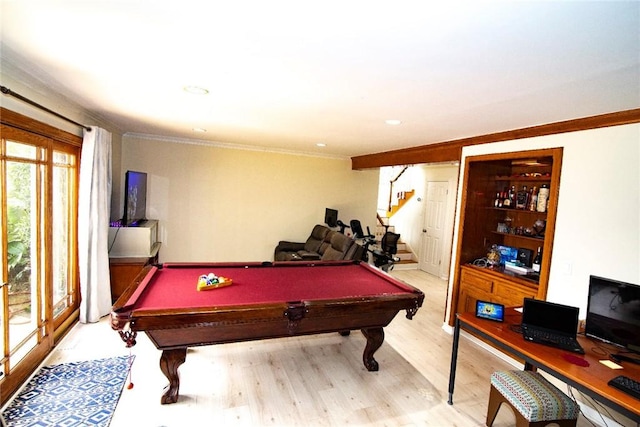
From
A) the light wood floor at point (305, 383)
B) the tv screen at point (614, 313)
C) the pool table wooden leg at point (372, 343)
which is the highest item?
the tv screen at point (614, 313)

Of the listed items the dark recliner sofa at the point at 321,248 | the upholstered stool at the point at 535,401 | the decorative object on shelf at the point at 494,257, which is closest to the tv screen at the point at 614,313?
the upholstered stool at the point at 535,401

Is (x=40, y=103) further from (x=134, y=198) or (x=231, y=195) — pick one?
(x=231, y=195)

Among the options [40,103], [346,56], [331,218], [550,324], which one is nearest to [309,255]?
[331,218]

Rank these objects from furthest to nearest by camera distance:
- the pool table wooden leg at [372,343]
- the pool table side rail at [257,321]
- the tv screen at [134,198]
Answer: the tv screen at [134,198]
the pool table wooden leg at [372,343]
the pool table side rail at [257,321]

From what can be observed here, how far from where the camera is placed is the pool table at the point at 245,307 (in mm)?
2070

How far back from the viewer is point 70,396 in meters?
2.35

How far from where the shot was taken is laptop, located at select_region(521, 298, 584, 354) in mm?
2174

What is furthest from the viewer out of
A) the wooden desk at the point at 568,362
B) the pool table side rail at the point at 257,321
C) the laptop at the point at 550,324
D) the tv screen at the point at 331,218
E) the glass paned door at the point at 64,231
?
the tv screen at the point at 331,218

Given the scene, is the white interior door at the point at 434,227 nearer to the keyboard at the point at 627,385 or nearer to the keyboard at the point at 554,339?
the keyboard at the point at 554,339

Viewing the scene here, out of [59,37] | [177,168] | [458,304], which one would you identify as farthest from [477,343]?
[177,168]

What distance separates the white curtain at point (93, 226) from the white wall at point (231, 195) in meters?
1.52

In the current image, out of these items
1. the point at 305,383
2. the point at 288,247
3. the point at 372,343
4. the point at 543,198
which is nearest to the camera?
the point at 305,383

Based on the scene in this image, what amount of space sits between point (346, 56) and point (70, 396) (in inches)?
122

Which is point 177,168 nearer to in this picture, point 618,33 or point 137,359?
point 137,359
